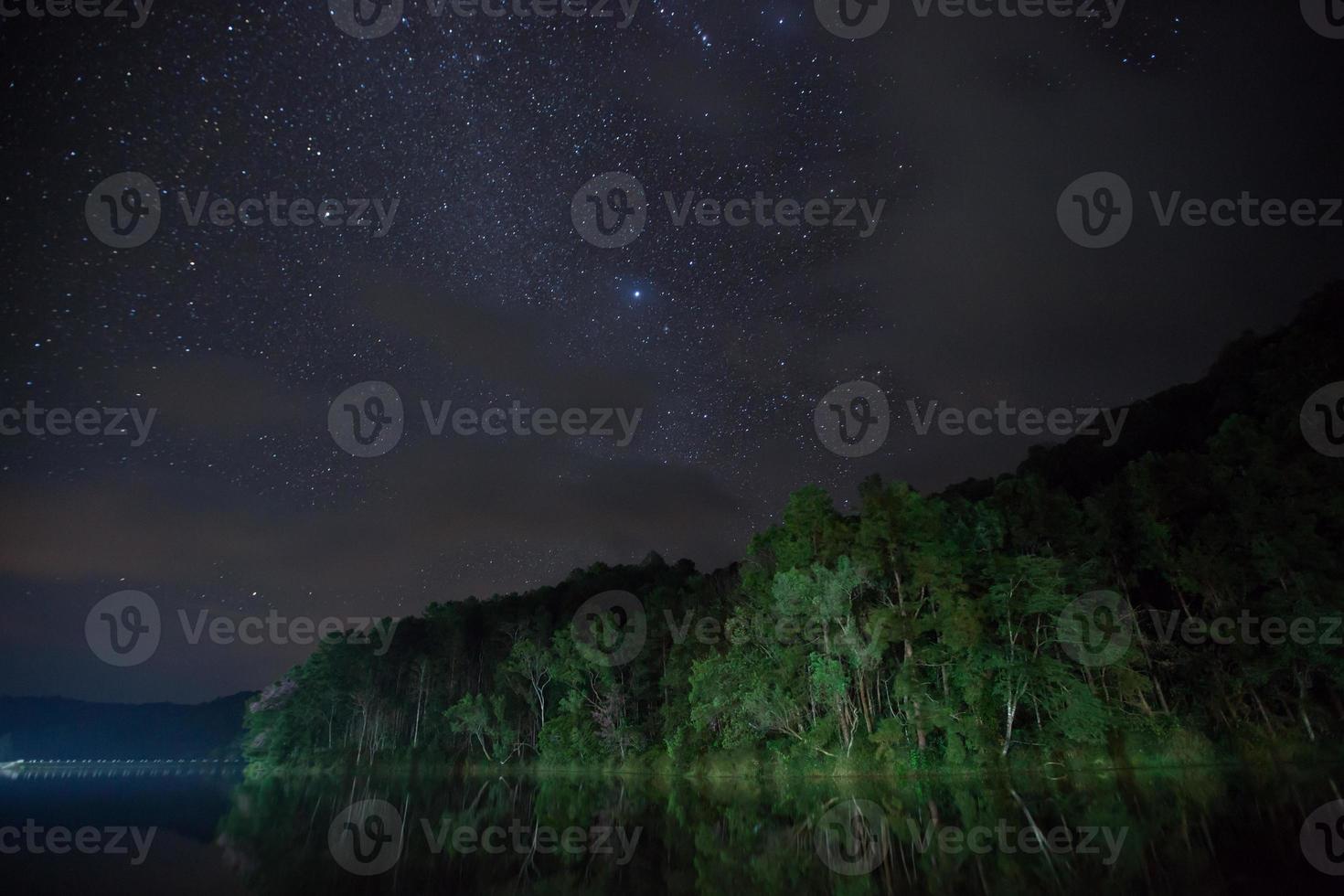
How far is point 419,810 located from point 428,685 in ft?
161

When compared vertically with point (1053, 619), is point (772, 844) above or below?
below

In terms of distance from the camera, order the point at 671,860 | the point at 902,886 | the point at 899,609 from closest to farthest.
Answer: the point at 902,886 < the point at 671,860 < the point at 899,609

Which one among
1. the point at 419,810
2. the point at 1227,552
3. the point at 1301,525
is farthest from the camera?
the point at 1227,552

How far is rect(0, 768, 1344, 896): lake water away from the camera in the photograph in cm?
952

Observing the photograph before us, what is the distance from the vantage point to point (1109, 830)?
12469 millimetres

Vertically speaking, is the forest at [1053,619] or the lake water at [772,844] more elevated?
the forest at [1053,619]

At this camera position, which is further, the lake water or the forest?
the forest

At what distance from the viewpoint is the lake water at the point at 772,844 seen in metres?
9.52

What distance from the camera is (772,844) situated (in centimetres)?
1367

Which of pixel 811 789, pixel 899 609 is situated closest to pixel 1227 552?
pixel 899 609

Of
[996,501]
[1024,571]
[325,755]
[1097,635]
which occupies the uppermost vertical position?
[996,501]

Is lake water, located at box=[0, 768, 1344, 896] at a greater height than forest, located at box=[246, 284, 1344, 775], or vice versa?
forest, located at box=[246, 284, 1344, 775]

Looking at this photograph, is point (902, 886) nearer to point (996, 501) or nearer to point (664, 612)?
point (996, 501)

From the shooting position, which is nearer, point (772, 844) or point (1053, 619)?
point (772, 844)
